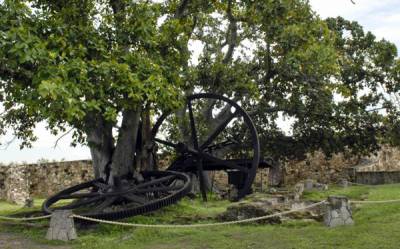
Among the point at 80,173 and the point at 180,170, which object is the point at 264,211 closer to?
the point at 180,170

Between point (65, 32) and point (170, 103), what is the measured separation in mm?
2703

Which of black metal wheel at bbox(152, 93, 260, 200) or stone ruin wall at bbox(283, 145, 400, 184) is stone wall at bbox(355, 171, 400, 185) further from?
black metal wheel at bbox(152, 93, 260, 200)

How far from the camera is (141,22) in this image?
11.2 m

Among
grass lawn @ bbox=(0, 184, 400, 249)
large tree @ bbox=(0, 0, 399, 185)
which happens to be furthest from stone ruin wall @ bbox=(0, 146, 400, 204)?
grass lawn @ bbox=(0, 184, 400, 249)

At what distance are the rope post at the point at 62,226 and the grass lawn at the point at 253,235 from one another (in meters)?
0.20

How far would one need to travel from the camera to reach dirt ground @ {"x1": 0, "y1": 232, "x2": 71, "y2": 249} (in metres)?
8.56

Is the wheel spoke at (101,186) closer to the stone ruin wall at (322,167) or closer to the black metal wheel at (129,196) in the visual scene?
the black metal wheel at (129,196)

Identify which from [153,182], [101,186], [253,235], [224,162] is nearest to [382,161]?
[224,162]

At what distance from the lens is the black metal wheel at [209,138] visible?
13641 mm

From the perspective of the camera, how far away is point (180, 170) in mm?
14109

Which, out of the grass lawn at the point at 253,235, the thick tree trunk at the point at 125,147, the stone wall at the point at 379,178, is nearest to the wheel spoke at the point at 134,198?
the grass lawn at the point at 253,235

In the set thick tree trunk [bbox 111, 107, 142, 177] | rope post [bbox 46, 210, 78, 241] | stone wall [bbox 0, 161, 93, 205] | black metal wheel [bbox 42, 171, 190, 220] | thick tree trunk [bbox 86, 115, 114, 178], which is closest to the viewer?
rope post [bbox 46, 210, 78, 241]

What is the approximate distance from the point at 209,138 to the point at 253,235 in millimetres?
5822

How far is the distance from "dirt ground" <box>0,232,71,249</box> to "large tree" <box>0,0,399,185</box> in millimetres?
2253
